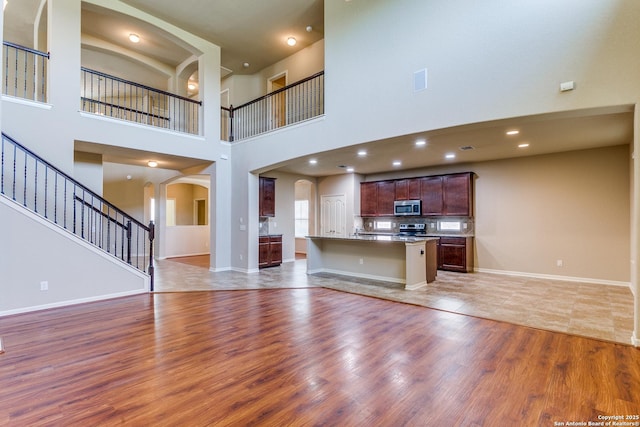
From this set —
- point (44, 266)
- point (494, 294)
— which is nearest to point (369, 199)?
point (494, 294)

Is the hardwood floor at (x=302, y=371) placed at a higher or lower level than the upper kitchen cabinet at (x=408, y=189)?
lower

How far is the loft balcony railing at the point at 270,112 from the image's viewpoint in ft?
25.2

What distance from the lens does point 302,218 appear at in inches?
465

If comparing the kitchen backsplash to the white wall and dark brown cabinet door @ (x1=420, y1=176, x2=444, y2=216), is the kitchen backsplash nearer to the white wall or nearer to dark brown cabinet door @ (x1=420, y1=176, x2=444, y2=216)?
dark brown cabinet door @ (x1=420, y1=176, x2=444, y2=216)

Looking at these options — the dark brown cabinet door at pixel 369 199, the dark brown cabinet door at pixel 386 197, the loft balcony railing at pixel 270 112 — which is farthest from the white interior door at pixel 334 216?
the loft balcony railing at pixel 270 112

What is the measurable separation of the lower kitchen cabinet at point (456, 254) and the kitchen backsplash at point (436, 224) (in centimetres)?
44

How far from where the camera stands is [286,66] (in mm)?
8328

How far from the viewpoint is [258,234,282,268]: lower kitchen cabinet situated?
7852 mm

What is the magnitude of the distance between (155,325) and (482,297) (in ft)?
15.9

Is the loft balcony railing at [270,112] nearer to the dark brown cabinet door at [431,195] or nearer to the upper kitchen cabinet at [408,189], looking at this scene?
the upper kitchen cabinet at [408,189]

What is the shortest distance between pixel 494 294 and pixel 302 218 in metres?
7.61

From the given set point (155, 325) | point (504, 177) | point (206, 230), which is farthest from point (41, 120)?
point (504, 177)

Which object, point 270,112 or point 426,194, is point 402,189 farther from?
point 270,112

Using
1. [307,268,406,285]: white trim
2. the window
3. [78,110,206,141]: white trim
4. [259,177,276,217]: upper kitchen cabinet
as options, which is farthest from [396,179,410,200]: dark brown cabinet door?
[78,110,206,141]: white trim
